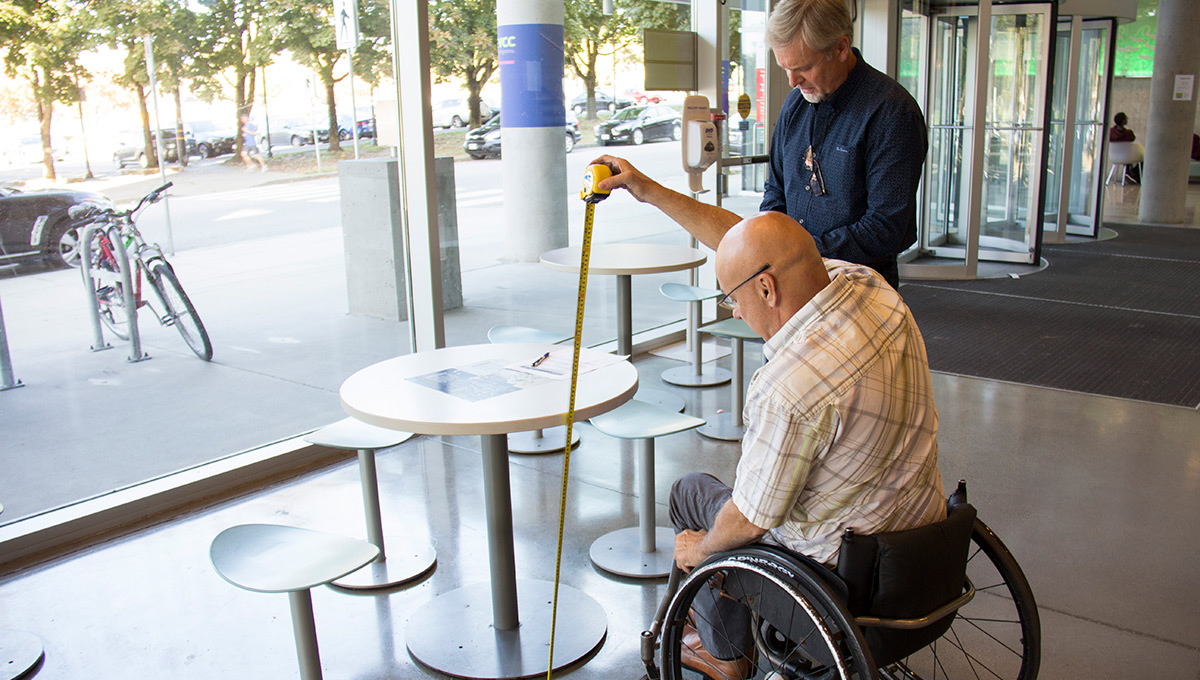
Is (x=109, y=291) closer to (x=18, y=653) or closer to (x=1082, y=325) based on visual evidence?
(x=18, y=653)

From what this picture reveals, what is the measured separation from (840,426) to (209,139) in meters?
3.06

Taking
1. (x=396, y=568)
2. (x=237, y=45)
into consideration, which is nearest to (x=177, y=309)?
(x=237, y=45)

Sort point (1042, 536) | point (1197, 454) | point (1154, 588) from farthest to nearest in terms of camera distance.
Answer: point (1197, 454)
point (1042, 536)
point (1154, 588)

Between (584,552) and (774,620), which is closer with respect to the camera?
(774,620)

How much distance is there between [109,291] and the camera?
135 inches

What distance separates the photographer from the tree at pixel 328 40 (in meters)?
3.87

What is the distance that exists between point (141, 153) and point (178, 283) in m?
0.51

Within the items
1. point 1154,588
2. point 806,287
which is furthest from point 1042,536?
point 806,287

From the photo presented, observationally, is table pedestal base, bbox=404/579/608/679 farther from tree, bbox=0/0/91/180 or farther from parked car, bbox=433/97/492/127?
parked car, bbox=433/97/492/127

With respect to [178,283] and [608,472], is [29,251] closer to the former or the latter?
[178,283]

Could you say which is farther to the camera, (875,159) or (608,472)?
(608,472)

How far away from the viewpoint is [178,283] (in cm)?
366

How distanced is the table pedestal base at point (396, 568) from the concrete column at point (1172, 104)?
10.1m

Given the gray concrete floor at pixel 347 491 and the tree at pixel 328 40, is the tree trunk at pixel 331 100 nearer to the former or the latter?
the tree at pixel 328 40
